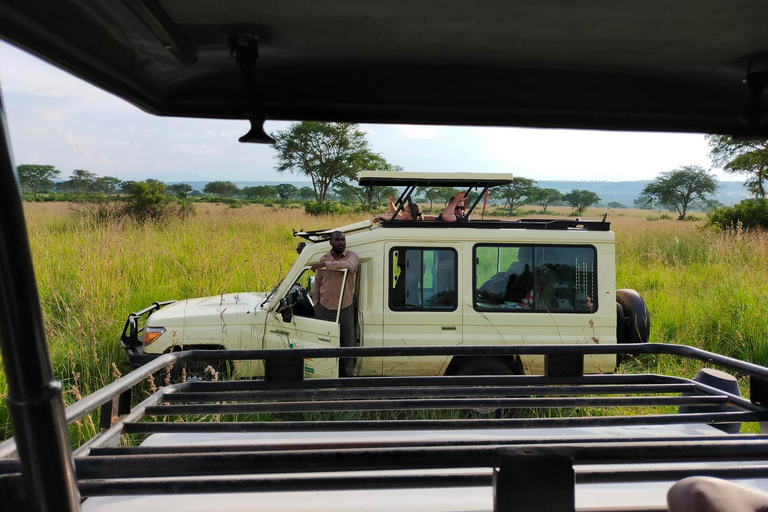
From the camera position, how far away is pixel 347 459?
1.20 metres

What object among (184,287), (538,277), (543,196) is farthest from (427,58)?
(543,196)

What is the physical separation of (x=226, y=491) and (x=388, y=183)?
4.63m

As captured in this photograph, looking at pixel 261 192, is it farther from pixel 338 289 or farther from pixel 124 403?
pixel 124 403

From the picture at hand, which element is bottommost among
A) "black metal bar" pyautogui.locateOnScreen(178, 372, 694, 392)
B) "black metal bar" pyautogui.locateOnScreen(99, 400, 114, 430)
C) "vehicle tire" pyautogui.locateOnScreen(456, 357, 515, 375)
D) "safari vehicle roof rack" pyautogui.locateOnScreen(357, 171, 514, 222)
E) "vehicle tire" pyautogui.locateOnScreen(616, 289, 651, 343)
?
"vehicle tire" pyautogui.locateOnScreen(456, 357, 515, 375)

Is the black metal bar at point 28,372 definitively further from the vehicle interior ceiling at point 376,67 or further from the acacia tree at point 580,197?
the acacia tree at point 580,197

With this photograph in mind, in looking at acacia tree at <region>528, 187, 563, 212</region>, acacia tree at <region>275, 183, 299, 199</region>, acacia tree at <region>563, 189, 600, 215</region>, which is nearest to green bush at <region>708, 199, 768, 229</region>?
acacia tree at <region>528, 187, 563, 212</region>

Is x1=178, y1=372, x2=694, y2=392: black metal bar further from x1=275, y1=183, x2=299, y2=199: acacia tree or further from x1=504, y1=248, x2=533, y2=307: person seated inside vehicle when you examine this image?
x1=275, y1=183, x2=299, y2=199: acacia tree

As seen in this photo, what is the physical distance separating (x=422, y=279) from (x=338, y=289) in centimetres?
77

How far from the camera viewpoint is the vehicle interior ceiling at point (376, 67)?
32.3 inches

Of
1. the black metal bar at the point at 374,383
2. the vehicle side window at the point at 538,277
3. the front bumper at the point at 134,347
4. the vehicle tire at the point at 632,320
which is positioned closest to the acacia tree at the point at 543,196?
the vehicle tire at the point at 632,320

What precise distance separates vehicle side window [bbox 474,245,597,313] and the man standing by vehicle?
Result: 117 cm

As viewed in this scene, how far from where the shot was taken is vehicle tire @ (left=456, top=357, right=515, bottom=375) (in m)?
4.84

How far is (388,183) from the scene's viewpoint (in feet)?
18.6

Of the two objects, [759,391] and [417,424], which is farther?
[759,391]
